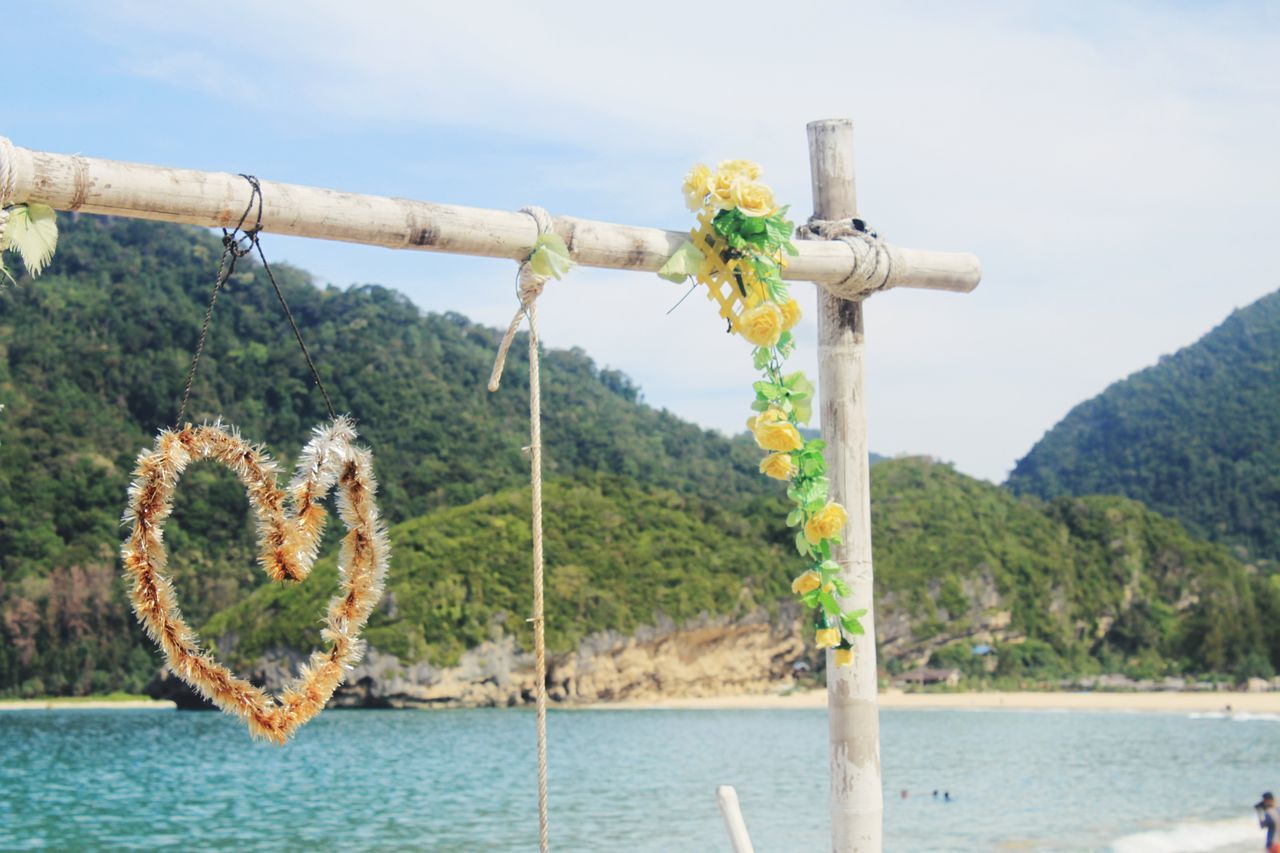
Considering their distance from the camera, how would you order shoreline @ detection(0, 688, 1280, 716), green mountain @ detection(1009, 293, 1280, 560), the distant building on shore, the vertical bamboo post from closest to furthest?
the vertical bamboo post → shoreline @ detection(0, 688, 1280, 716) → the distant building on shore → green mountain @ detection(1009, 293, 1280, 560)

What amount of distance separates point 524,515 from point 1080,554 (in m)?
24.8

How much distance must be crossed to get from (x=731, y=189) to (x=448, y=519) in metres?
47.0

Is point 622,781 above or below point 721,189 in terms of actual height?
below

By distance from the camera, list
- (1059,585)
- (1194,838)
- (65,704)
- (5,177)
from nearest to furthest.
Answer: (5,177) < (1194,838) < (65,704) < (1059,585)

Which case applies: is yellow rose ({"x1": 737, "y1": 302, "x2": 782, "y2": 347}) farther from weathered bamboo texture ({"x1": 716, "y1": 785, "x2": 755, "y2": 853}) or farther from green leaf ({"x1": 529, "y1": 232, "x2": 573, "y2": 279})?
weathered bamboo texture ({"x1": 716, "y1": 785, "x2": 755, "y2": 853})

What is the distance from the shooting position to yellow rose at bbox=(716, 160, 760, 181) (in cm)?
395

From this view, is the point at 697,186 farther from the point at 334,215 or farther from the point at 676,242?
the point at 334,215

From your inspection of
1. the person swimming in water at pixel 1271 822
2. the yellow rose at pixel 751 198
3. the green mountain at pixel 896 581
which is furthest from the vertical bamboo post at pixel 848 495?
the green mountain at pixel 896 581

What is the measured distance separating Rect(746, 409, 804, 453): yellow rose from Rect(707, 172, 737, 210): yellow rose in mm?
591

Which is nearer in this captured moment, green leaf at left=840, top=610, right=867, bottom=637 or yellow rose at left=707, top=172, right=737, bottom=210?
yellow rose at left=707, top=172, right=737, bottom=210

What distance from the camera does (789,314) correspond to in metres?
4.02

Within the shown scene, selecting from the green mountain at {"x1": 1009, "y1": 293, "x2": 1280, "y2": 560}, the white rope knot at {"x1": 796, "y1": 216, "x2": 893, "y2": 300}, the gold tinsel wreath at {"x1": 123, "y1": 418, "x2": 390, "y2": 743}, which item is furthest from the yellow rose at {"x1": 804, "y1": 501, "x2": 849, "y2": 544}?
the green mountain at {"x1": 1009, "y1": 293, "x2": 1280, "y2": 560}

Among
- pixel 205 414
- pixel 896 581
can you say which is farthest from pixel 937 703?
pixel 205 414

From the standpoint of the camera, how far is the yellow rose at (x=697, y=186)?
12.9 feet
